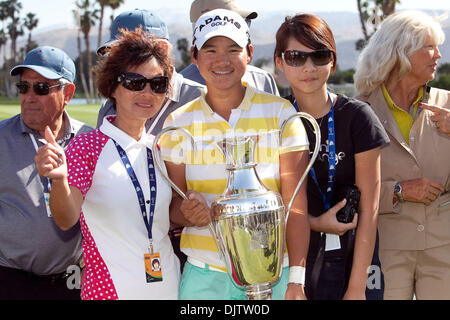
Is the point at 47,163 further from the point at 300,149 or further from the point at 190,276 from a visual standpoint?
the point at 300,149

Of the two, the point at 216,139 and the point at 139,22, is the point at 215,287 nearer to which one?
the point at 216,139

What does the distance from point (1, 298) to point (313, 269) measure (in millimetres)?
1989

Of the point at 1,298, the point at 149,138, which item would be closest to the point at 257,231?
the point at 149,138

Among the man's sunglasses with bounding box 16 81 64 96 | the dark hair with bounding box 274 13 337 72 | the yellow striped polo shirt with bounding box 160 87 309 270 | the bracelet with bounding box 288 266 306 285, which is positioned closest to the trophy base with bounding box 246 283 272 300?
the bracelet with bounding box 288 266 306 285

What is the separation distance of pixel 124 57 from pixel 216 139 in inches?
26.1

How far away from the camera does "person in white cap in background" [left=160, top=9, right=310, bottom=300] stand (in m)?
2.59

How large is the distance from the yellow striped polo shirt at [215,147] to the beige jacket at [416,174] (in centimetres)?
96

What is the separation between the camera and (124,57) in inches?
111

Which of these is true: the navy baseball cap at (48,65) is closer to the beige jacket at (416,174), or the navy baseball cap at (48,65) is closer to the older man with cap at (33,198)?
the older man with cap at (33,198)

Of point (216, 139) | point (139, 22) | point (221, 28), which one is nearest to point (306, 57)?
point (221, 28)

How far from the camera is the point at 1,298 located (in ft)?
11.5
